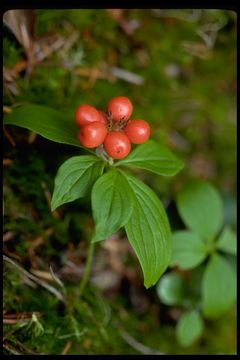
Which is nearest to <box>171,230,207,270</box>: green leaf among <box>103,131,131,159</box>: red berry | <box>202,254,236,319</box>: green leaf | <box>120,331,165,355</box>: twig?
<box>202,254,236,319</box>: green leaf

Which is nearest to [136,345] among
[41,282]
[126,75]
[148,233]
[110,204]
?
[41,282]

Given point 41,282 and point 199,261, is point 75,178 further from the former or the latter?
point 199,261

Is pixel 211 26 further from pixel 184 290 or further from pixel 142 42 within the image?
pixel 184 290

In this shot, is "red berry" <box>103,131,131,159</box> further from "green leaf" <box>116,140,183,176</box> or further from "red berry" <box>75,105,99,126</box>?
"green leaf" <box>116,140,183,176</box>

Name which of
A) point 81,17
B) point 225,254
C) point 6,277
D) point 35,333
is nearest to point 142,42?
point 81,17

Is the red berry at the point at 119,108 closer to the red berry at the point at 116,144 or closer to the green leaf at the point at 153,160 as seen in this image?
the red berry at the point at 116,144

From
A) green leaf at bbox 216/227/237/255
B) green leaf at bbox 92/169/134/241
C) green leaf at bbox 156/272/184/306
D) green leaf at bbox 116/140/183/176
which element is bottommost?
green leaf at bbox 156/272/184/306
